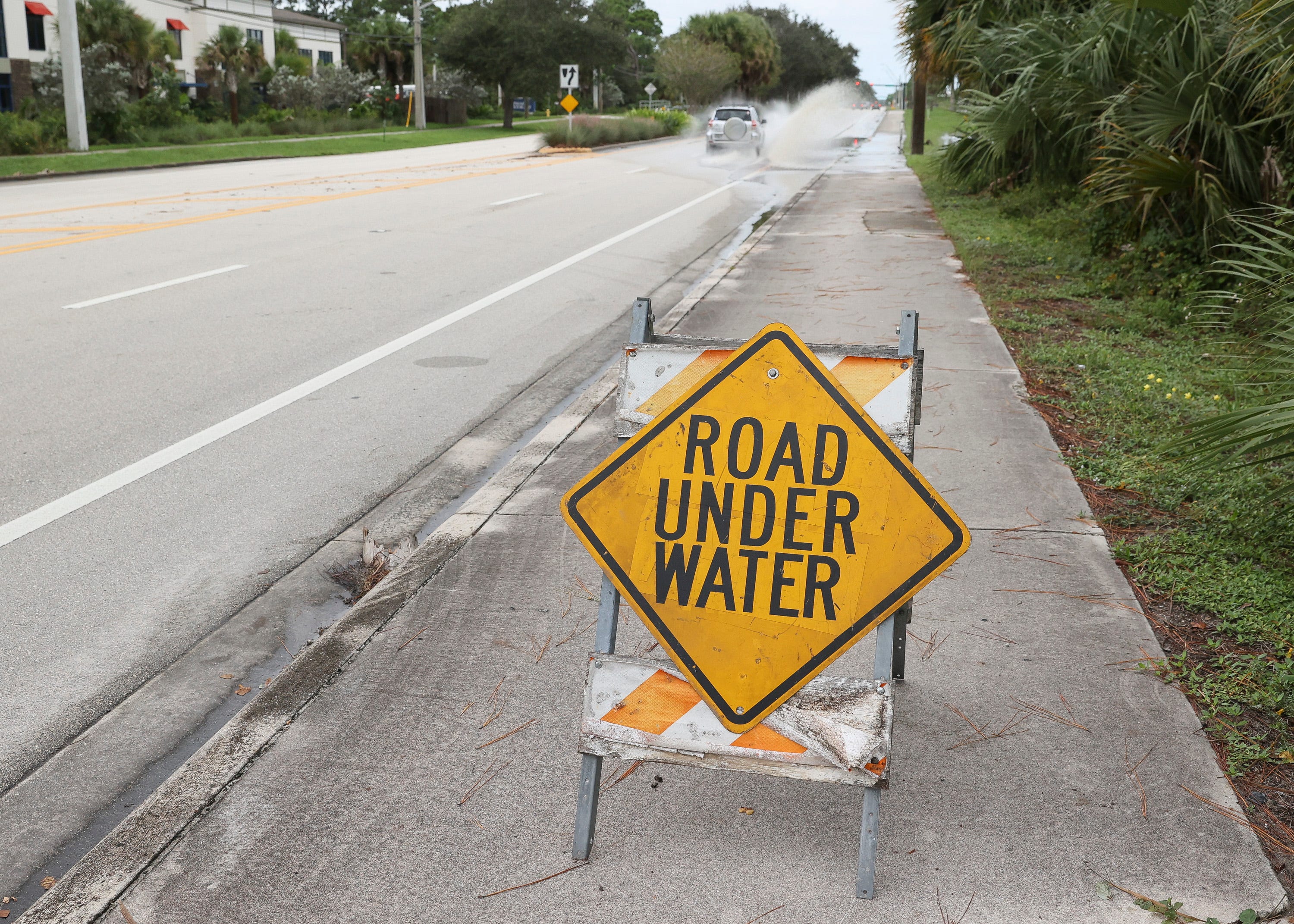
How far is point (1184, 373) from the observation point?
7.00 metres

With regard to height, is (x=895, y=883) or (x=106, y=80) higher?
(x=106, y=80)

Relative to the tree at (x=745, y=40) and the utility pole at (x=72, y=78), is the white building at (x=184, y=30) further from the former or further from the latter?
the tree at (x=745, y=40)

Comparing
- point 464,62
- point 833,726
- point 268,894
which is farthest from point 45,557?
point 464,62

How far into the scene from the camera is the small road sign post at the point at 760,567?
106 inches

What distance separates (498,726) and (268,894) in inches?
34.4

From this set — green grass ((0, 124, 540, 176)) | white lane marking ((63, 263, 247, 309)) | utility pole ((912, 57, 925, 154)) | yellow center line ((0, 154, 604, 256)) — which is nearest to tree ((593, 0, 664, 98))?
green grass ((0, 124, 540, 176))

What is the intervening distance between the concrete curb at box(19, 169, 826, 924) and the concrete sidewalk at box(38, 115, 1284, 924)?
5 cm

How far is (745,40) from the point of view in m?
92.0

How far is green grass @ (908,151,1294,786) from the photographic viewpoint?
3.53 meters

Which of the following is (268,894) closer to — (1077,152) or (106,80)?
Result: (1077,152)

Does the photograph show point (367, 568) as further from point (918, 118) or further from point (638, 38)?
point (638, 38)

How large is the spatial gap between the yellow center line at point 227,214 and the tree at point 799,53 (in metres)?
91.9

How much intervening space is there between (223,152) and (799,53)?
93840 mm

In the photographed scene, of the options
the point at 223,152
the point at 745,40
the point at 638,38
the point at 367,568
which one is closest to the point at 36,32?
the point at 223,152
